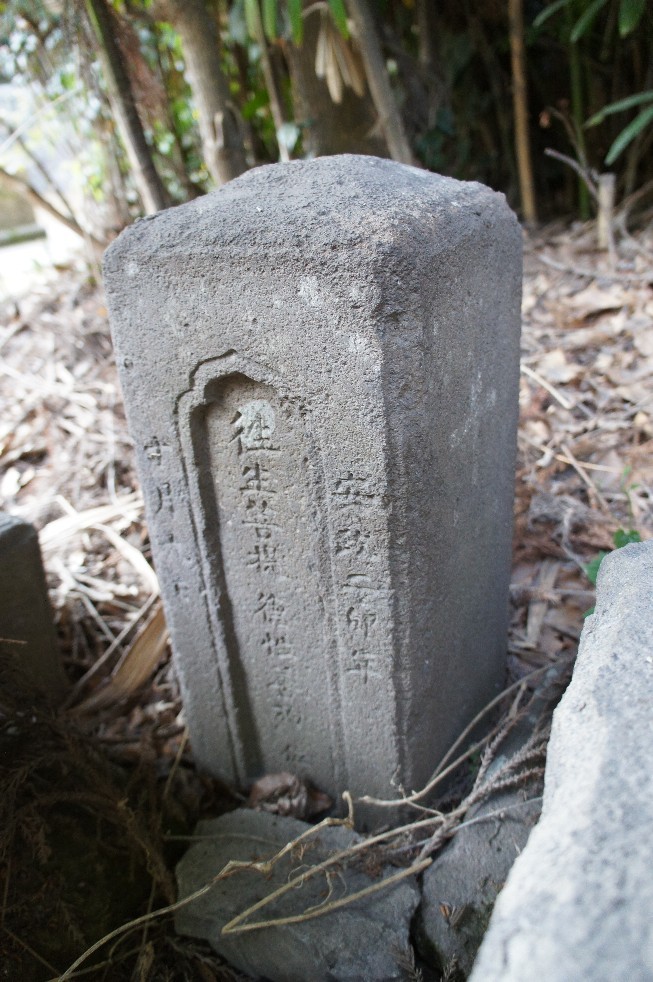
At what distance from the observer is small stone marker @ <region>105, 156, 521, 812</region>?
117 cm

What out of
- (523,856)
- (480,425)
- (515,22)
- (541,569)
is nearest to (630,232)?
(515,22)

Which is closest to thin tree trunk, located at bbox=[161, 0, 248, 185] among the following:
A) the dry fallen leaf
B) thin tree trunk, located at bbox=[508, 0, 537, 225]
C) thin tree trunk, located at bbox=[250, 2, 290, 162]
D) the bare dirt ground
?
thin tree trunk, located at bbox=[250, 2, 290, 162]

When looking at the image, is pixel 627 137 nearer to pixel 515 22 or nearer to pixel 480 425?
pixel 515 22

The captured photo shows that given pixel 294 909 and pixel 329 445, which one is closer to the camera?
pixel 329 445

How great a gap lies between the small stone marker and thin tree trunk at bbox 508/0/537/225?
7.51 feet

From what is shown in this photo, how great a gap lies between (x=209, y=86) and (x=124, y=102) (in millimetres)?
362

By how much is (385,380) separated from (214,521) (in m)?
0.48

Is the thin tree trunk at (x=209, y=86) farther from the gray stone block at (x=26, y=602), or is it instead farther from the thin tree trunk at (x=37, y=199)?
the gray stone block at (x=26, y=602)

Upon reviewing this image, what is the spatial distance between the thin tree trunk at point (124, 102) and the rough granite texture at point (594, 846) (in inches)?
75.1

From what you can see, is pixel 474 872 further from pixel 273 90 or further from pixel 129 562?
pixel 273 90

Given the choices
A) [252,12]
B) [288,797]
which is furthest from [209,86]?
[288,797]

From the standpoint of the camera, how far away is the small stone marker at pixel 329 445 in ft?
3.85

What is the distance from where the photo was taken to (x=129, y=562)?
253 cm

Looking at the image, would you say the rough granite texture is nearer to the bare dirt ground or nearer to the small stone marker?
the small stone marker
